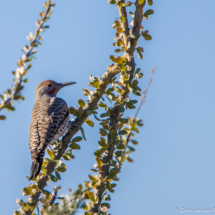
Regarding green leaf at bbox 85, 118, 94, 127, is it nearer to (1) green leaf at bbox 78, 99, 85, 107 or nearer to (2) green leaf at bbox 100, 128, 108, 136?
(1) green leaf at bbox 78, 99, 85, 107

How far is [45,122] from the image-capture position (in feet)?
18.6

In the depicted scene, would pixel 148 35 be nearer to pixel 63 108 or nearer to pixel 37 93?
pixel 63 108

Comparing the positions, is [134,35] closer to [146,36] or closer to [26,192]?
[146,36]

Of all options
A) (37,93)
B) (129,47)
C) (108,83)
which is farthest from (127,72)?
(37,93)

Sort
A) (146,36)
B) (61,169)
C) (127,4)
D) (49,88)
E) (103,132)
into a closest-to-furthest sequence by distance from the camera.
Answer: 1. (103,132)
2. (127,4)
3. (146,36)
4. (61,169)
5. (49,88)

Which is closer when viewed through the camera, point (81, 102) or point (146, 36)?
point (146, 36)

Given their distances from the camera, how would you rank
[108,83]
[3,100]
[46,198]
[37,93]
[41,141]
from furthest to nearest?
[37,93] < [41,141] < [108,83] < [46,198] < [3,100]

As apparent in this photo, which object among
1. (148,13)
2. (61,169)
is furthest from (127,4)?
(61,169)

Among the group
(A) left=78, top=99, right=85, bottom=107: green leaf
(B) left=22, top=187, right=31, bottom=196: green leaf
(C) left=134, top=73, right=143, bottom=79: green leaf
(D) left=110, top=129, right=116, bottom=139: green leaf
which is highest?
(A) left=78, top=99, right=85, bottom=107: green leaf

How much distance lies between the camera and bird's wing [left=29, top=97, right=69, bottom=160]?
5.16 meters

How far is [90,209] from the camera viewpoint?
8.94ft

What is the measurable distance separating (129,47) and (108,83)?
1.87 ft

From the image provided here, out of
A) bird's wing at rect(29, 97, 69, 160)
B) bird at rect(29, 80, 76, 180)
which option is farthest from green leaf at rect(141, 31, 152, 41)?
bird's wing at rect(29, 97, 69, 160)

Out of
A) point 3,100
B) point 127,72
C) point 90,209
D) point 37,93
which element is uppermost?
point 37,93
